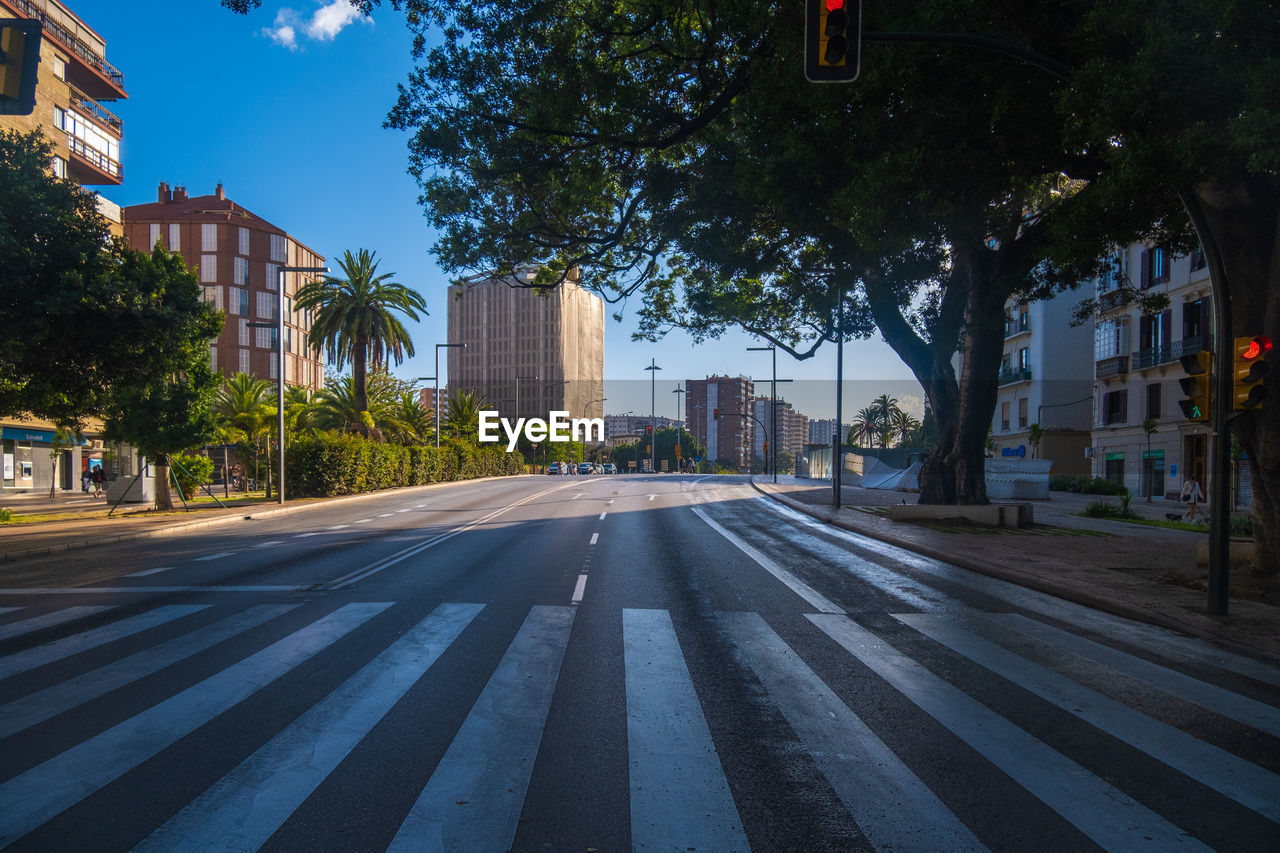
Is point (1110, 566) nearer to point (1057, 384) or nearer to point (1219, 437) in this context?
point (1219, 437)

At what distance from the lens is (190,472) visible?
2884 cm

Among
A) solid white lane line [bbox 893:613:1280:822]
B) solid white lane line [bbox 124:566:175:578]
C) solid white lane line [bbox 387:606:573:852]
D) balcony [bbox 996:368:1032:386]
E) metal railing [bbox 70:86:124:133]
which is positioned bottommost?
solid white lane line [bbox 124:566:175:578]

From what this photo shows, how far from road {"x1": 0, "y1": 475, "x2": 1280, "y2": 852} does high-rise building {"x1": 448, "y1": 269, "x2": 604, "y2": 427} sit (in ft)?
445

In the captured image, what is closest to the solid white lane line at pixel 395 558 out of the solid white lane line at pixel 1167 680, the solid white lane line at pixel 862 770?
the solid white lane line at pixel 862 770

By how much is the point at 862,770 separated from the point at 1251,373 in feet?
23.0

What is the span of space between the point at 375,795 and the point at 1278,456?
10.7 m

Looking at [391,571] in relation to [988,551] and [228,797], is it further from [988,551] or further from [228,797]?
[988,551]

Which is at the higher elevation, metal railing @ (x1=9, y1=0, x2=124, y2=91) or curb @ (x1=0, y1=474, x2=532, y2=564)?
metal railing @ (x1=9, y1=0, x2=124, y2=91)

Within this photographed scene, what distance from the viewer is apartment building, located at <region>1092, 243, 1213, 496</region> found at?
34469mm

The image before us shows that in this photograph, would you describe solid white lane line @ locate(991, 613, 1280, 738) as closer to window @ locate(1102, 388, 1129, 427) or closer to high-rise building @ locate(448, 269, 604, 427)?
window @ locate(1102, 388, 1129, 427)

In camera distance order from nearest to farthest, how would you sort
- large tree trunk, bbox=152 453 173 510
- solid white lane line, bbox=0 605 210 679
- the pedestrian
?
solid white lane line, bbox=0 605 210 679 < the pedestrian < large tree trunk, bbox=152 453 173 510

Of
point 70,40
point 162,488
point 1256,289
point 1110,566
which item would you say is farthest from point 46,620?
point 70,40

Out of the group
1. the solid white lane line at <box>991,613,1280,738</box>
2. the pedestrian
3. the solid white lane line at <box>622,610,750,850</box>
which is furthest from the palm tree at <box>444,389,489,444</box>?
the solid white lane line at <box>622,610,750,850</box>

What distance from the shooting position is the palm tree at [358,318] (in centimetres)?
3847
